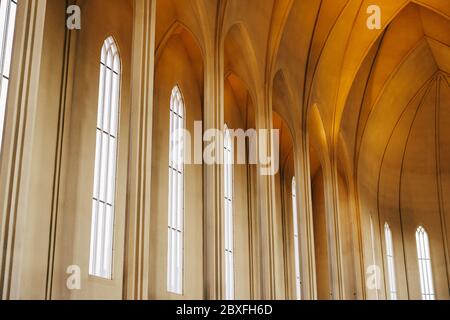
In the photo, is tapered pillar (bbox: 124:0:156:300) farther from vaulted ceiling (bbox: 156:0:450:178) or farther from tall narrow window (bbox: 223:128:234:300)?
tall narrow window (bbox: 223:128:234:300)

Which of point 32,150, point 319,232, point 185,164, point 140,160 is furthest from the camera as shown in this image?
point 319,232

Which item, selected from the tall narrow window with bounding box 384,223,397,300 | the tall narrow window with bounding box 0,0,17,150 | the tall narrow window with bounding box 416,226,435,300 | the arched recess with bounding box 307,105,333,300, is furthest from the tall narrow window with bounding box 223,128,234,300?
the tall narrow window with bounding box 416,226,435,300

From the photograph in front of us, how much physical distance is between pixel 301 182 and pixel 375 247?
33.0ft

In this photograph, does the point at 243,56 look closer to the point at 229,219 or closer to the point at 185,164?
the point at 185,164

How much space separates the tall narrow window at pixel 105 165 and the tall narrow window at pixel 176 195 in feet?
9.42

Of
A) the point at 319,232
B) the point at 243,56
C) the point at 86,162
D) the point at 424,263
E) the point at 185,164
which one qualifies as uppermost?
the point at 243,56

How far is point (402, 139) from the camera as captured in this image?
3002 cm

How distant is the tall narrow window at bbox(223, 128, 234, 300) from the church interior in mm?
76

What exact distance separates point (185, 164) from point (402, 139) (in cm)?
1543

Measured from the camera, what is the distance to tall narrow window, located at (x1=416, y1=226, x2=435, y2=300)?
29.4 m

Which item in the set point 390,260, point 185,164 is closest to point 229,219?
point 185,164

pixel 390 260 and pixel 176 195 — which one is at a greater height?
pixel 176 195

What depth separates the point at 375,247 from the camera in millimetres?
28250
